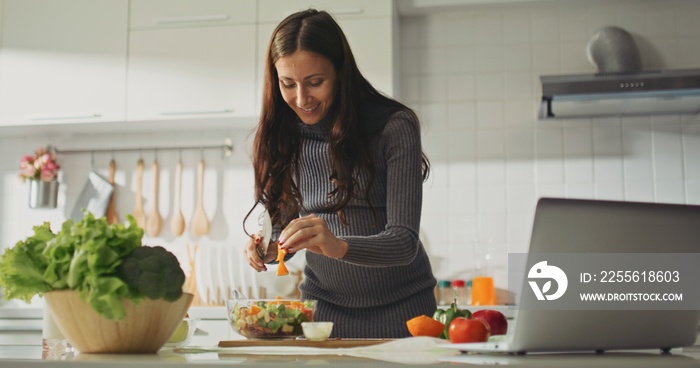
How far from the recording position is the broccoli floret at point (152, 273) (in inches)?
42.9

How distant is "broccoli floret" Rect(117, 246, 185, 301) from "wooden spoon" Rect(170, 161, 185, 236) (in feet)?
8.51

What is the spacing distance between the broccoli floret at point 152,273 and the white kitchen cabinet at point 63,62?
2.50 meters

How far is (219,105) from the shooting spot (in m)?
3.43

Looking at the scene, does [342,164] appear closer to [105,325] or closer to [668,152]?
[105,325]

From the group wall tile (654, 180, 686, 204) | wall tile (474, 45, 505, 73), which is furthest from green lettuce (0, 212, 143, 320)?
wall tile (654, 180, 686, 204)

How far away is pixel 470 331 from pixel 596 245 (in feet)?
1.00

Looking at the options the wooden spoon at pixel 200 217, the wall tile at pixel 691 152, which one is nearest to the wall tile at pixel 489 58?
Result: the wall tile at pixel 691 152

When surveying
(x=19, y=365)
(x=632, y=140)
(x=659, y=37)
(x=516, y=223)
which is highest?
(x=659, y=37)

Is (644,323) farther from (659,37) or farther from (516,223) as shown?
(659,37)

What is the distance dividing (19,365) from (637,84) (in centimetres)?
271

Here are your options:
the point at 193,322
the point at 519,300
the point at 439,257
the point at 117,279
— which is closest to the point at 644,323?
the point at 519,300

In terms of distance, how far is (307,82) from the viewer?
1.89m

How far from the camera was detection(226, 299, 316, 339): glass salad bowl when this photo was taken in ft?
4.79

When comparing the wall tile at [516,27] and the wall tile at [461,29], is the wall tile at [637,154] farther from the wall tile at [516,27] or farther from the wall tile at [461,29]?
the wall tile at [461,29]
